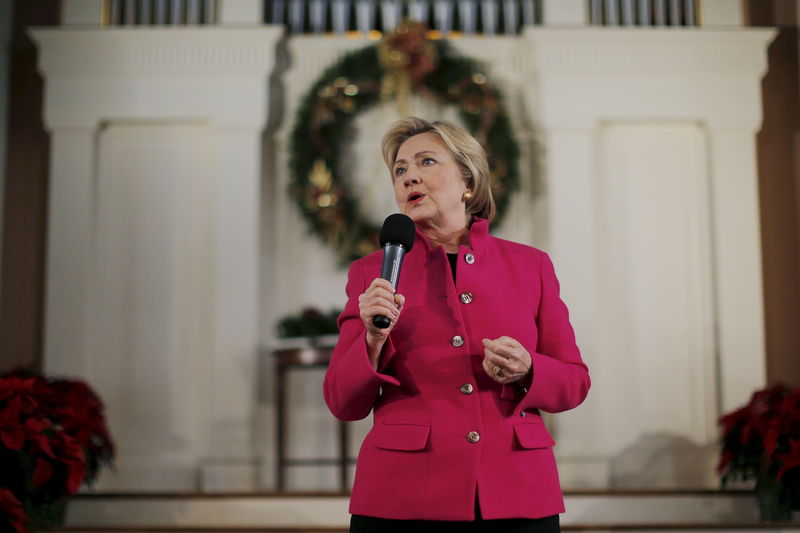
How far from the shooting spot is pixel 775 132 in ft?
18.6

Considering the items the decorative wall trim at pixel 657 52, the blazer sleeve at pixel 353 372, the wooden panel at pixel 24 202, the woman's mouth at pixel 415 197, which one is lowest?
the blazer sleeve at pixel 353 372

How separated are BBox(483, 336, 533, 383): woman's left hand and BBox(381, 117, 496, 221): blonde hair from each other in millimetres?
395

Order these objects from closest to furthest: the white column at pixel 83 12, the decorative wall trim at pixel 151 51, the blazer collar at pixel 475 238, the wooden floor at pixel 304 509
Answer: the blazer collar at pixel 475 238 → the wooden floor at pixel 304 509 → the decorative wall trim at pixel 151 51 → the white column at pixel 83 12

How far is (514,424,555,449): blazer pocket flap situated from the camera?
160cm

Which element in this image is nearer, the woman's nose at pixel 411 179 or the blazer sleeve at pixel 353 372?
the blazer sleeve at pixel 353 372

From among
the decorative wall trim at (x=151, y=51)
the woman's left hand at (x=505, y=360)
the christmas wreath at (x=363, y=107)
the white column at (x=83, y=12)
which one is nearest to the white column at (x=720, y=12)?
the christmas wreath at (x=363, y=107)

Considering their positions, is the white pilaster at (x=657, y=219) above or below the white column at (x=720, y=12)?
below

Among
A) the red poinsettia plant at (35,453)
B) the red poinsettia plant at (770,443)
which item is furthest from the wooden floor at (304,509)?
the red poinsettia plant at (35,453)

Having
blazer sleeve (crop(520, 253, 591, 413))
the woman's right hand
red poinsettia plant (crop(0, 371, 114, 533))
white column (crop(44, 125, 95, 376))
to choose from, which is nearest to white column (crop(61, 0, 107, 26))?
white column (crop(44, 125, 95, 376))

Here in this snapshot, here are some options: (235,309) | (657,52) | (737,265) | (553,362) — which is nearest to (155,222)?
(235,309)

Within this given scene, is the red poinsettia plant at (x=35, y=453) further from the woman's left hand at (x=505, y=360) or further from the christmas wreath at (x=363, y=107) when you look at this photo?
the christmas wreath at (x=363, y=107)

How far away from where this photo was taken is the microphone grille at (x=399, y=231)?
5.43 ft

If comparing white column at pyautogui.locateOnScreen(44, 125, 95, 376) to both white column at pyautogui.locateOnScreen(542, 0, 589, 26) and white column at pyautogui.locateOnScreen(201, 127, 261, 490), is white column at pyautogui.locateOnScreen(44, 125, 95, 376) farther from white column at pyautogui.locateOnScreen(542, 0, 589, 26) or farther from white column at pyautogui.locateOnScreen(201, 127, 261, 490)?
white column at pyautogui.locateOnScreen(542, 0, 589, 26)

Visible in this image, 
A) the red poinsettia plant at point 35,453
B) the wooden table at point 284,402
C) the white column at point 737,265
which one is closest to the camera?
the red poinsettia plant at point 35,453
